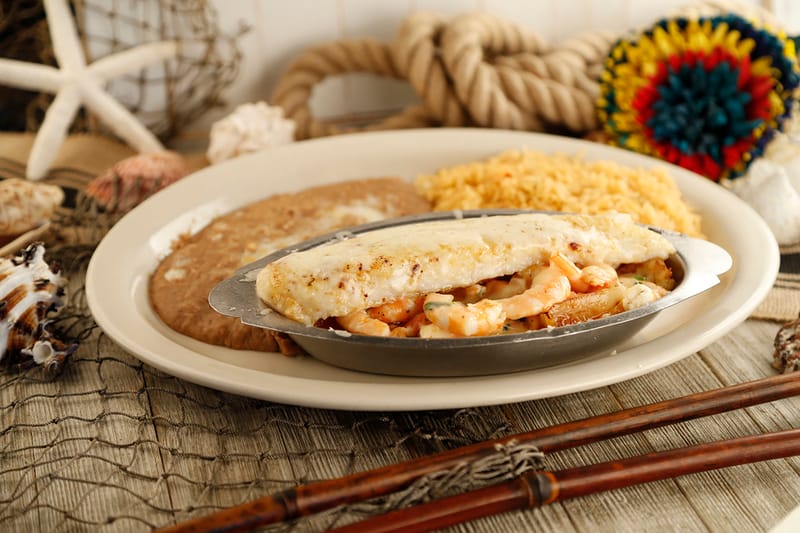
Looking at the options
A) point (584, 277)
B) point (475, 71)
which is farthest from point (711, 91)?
point (584, 277)

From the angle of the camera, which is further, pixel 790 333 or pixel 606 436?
pixel 790 333

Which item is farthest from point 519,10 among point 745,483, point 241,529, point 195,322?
point 241,529

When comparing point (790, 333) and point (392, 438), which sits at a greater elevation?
point (790, 333)

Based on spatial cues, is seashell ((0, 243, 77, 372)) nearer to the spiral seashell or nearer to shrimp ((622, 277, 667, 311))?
the spiral seashell

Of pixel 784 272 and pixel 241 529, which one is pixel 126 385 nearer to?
pixel 241 529

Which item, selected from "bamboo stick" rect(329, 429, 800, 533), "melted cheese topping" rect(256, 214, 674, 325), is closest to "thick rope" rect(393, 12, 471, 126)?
"melted cheese topping" rect(256, 214, 674, 325)

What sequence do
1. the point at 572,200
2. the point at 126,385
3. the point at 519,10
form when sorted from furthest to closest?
the point at 519,10 → the point at 572,200 → the point at 126,385

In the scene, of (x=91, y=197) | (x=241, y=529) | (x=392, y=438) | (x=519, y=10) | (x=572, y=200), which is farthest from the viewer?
(x=519, y=10)
